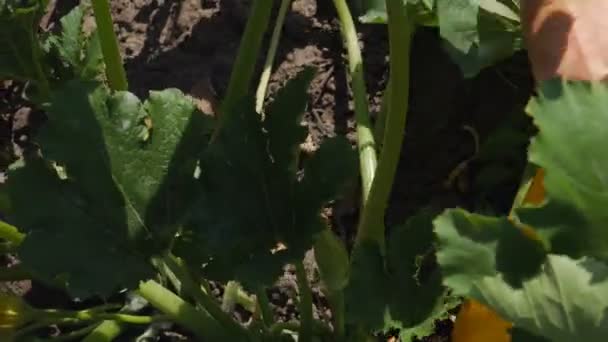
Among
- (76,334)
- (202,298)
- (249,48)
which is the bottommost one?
(76,334)

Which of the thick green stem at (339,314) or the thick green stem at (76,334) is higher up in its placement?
the thick green stem at (339,314)

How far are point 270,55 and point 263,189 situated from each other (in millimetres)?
760

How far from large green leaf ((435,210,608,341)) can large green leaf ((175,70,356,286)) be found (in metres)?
0.28

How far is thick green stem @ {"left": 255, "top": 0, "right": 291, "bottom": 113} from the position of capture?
2.06m

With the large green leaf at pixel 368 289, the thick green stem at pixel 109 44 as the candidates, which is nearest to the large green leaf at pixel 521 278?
the large green leaf at pixel 368 289

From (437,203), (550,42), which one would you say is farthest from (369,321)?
(437,203)

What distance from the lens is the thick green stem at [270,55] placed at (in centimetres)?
206

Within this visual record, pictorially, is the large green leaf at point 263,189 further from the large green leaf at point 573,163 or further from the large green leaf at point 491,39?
the large green leaf at point 491,39

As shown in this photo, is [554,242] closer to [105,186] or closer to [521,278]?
[521,278]

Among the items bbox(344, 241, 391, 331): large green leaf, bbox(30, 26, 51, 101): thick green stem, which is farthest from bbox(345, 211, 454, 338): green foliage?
bbox(30, 26, 51, 101): thick green stem

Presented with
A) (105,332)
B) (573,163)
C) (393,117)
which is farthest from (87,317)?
(573,163)

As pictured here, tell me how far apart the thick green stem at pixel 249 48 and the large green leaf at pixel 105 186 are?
0.14m

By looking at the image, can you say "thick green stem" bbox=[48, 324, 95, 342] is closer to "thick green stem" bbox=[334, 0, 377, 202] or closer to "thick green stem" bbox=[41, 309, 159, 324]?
"thick green stem" bbox=[41, 309, 159, 324]

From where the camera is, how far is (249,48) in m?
1.61
